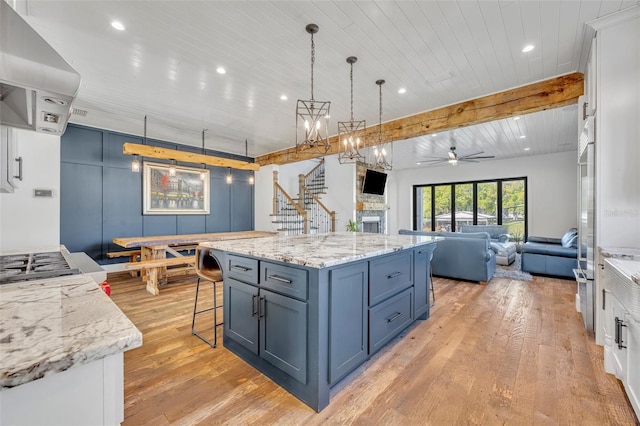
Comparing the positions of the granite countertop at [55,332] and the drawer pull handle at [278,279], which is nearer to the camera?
the granite countertop at [55,332]

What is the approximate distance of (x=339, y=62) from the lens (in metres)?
2.97

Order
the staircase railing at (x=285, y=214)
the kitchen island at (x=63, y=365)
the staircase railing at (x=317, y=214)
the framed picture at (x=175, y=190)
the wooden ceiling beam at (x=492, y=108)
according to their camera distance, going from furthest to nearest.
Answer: the staircase railing at (x=317, y=214) < the staircase railing at (x=285, y=214) < the framed picture at (x=175, y=190) < the wooden ceiling beam at (x=492, y=108) < the kitchen island at (x=63, y=365)

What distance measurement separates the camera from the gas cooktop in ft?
4.24

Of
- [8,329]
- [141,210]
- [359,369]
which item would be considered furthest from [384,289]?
[141,210]

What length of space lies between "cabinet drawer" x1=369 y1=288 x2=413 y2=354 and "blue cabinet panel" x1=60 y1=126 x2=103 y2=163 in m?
5.67

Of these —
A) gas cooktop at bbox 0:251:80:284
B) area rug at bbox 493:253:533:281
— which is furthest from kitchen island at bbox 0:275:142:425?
area rug at bbox 493:253:533:281

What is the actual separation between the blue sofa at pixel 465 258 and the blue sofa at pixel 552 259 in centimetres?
93

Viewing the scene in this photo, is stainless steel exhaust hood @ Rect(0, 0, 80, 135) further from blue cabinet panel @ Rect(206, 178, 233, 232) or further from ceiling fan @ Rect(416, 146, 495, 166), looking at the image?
ceiling fan @ Rect(416, 146, 495, 166)

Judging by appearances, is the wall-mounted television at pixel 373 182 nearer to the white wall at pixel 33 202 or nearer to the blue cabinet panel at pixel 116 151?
the blue cabinet panel at pixel 116 151

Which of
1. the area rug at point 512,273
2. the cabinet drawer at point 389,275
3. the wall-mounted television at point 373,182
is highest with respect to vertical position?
the wall-mounted television at point 373,182

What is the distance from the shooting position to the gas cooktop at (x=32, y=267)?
1294 mm

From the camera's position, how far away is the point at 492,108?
3.67m

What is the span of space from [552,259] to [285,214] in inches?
221

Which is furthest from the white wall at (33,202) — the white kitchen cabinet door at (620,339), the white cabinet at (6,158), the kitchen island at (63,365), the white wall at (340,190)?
the white wall at (340,190)
